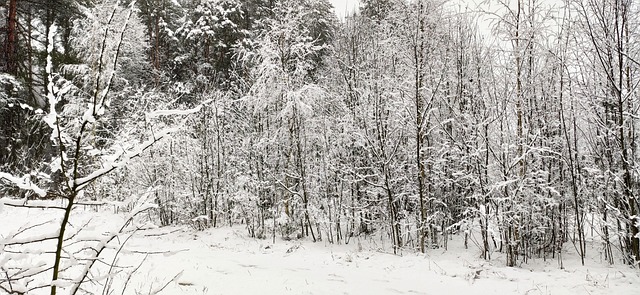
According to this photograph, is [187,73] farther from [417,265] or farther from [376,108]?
[417,265]

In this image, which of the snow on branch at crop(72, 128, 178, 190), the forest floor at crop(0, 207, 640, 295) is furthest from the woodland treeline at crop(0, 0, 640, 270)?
the snow on branch at crop(72, 128, 178, 190)

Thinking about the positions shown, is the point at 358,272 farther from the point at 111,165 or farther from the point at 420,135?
the point at 111,165

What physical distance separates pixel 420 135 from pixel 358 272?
12.6 feet

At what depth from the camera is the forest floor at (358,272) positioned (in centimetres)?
598

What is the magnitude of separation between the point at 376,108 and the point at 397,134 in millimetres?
1207

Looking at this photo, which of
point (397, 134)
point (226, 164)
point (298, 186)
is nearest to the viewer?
point (397, 134)

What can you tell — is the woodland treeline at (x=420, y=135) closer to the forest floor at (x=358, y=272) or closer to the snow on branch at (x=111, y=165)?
the forest floor at (x=358, y=272)

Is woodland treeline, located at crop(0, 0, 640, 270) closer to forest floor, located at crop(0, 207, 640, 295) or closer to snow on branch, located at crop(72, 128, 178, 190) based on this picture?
forest floor, located at crop(0, 207, 640, 295)

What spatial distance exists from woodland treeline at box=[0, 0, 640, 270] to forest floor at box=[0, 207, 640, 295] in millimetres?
620

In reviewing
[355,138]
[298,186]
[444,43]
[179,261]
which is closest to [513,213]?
[355,138]

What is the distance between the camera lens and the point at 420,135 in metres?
9.46

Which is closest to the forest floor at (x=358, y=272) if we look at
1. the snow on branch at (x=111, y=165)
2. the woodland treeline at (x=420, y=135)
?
the woodland treeline at (x=420, y=135)

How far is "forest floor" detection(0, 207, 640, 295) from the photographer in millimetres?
5980

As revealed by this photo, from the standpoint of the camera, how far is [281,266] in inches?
308
